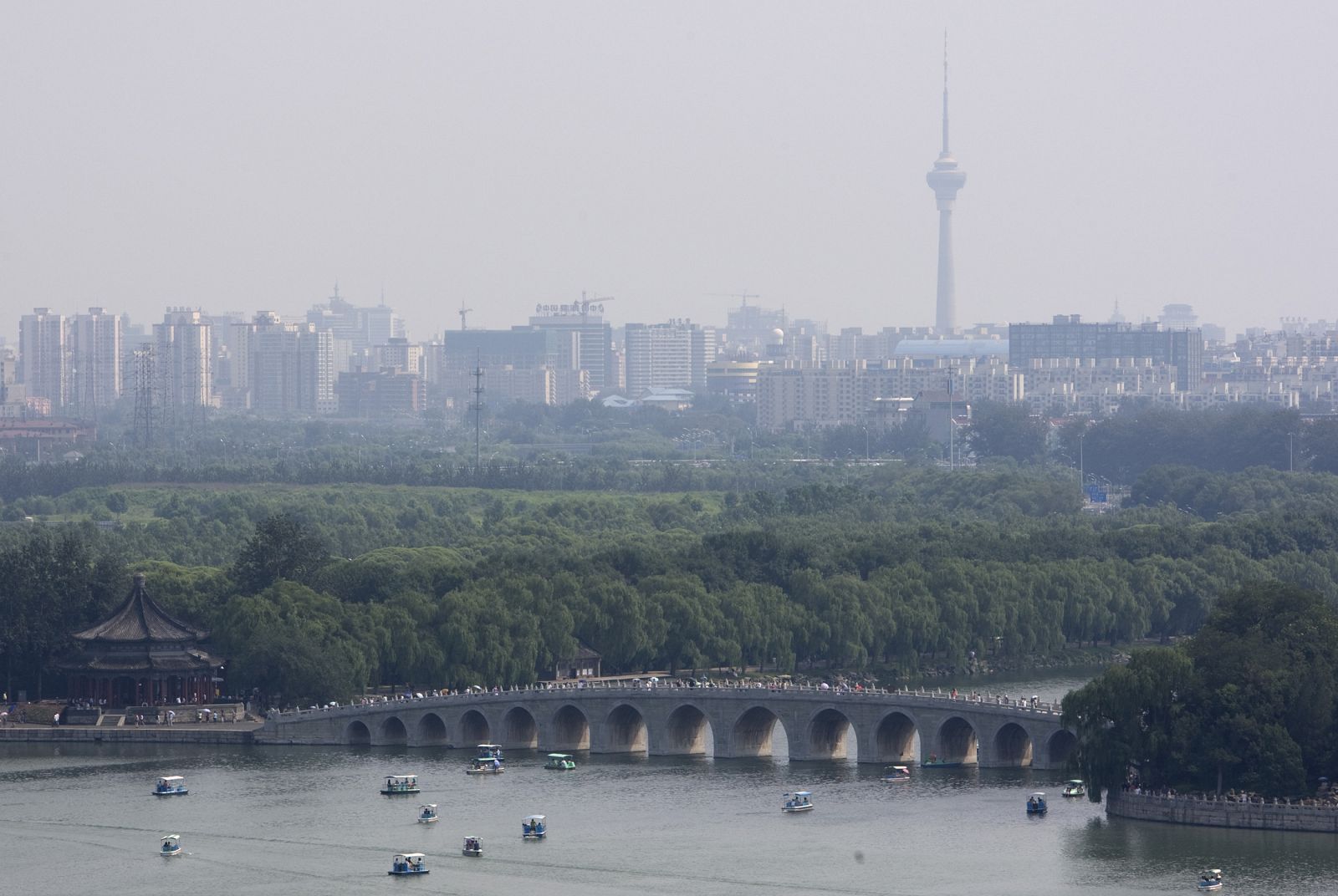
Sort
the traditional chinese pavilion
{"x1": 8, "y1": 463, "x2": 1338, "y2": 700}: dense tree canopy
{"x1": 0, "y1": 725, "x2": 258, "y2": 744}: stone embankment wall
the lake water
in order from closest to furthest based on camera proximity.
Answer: the lake water
{"x1": 0, "y1": 725, "x2": 258, "y2": 744}: stone embankment wall
the traditional chinese pavilion
{"x1": 8, "y1": 463, "x2": 1338, "y2": 700}: dense tree canopy

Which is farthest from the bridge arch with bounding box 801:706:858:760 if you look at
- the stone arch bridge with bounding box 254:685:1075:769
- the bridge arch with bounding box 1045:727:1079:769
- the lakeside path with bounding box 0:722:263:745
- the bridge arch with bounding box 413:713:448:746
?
the lakeside path with bounding box 0:722:263:745

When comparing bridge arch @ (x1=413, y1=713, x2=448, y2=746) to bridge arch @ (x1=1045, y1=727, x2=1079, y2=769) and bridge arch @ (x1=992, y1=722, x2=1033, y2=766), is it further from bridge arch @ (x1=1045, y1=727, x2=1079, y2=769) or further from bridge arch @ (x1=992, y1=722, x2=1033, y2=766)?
bridge arch @ (x1=1045, y1=727, x2=1079, y2=769)

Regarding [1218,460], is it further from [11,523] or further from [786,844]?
[786,844]

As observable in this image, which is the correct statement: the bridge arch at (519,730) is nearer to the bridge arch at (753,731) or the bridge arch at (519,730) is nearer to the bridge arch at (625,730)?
the bridge arch at (625,730)

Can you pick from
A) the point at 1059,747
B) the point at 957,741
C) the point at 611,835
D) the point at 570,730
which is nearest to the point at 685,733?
the point at 570,730

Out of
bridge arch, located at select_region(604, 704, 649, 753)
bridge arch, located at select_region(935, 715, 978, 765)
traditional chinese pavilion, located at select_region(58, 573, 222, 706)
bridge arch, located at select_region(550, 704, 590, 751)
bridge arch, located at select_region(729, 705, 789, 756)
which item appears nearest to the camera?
bridge arch, located at select_region(935, 715, 978, 765)

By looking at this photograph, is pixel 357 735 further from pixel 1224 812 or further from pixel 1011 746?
pixel 1224 812
